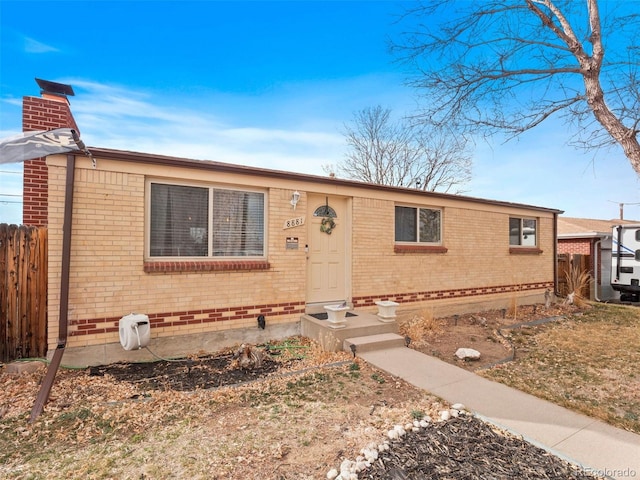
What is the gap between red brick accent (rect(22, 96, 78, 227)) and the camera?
5.02 metres

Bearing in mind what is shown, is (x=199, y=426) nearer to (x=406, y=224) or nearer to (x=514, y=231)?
(x=406, y=224)

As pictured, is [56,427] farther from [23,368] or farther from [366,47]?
[366,47]

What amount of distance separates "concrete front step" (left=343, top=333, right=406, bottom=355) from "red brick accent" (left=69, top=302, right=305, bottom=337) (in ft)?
4.52

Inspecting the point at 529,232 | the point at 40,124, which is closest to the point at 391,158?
the point at 529,232

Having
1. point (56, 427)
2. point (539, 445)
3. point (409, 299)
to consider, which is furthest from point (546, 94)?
point (56, 427)

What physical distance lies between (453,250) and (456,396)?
543 centimetres

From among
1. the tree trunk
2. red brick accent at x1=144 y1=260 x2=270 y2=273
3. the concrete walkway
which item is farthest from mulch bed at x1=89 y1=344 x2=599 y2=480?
the tree trunk

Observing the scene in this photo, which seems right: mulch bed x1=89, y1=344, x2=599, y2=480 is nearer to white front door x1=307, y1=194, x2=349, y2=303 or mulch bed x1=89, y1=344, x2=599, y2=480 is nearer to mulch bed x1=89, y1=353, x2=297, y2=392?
mulch bed x1=89, y1=353, x2=297, y2=392

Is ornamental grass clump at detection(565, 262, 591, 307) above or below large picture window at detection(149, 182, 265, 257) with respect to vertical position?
below

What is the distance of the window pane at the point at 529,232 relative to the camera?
34.0ft

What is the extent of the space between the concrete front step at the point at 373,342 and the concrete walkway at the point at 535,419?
38 cm

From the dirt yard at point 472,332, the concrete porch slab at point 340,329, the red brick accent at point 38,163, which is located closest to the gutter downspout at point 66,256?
the red brick accent at point 38,163

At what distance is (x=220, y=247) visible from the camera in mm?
5586

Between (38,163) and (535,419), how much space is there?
7496mm
